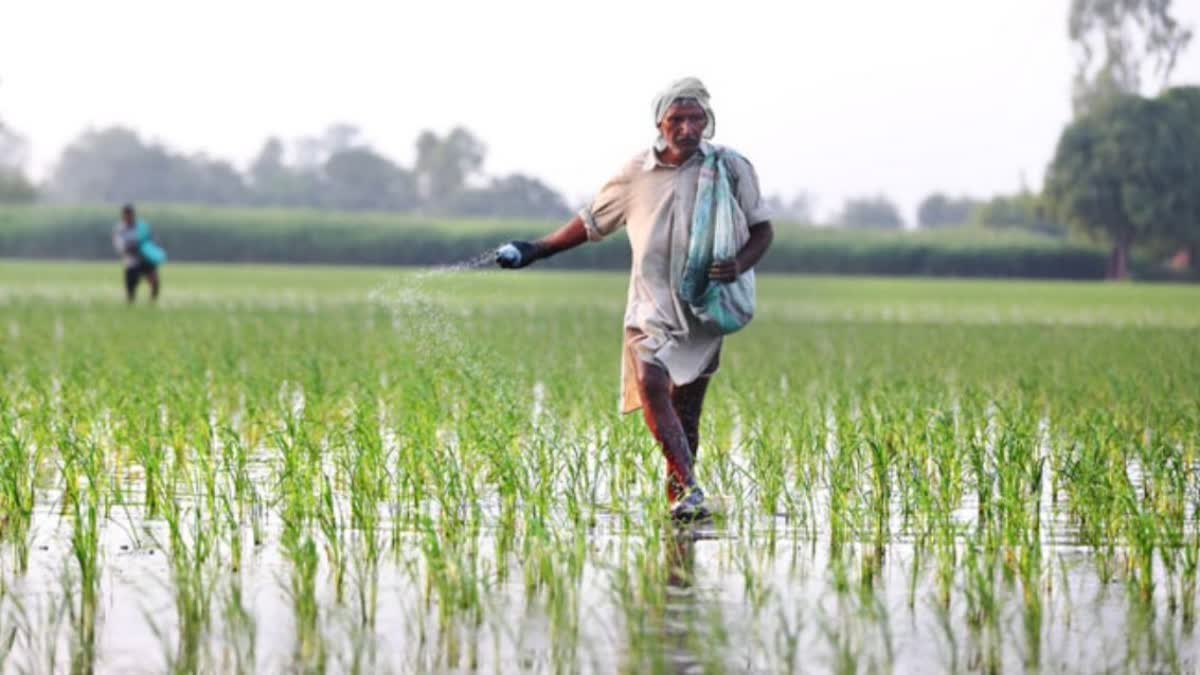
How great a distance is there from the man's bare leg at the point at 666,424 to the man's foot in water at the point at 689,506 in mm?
42

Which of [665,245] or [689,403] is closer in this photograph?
[665,245]

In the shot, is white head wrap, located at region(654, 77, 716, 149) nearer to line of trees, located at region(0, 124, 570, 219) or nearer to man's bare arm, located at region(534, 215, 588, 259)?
man's bare arm, located at region(534, 215, 588, 259)

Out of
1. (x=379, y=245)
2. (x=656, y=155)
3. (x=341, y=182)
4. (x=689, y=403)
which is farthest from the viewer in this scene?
(x=341, y=182)

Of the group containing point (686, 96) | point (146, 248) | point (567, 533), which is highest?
point (686, 96)

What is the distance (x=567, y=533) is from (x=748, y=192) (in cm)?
158

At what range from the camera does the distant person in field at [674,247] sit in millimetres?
8289

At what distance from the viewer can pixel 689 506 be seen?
8203 mm

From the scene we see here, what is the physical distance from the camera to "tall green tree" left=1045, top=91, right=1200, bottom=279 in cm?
8225

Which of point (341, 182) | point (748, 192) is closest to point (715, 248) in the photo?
point (748, 192)

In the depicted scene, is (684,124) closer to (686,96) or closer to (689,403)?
(686,96)

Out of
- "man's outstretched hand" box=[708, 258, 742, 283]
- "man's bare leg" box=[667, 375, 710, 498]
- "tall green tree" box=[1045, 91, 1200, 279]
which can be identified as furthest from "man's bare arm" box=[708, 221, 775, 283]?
"tall green tree" box=[1045, 91, 1200, 279]

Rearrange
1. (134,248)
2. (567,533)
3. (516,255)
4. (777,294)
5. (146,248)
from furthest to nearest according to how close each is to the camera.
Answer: (777,294) → (146,248) → (134,248) → (516,255) → (567,533)

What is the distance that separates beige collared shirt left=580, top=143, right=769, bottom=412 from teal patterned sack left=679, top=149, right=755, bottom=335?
0.05 meters

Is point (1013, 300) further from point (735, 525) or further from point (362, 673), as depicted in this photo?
point (362, 673)
